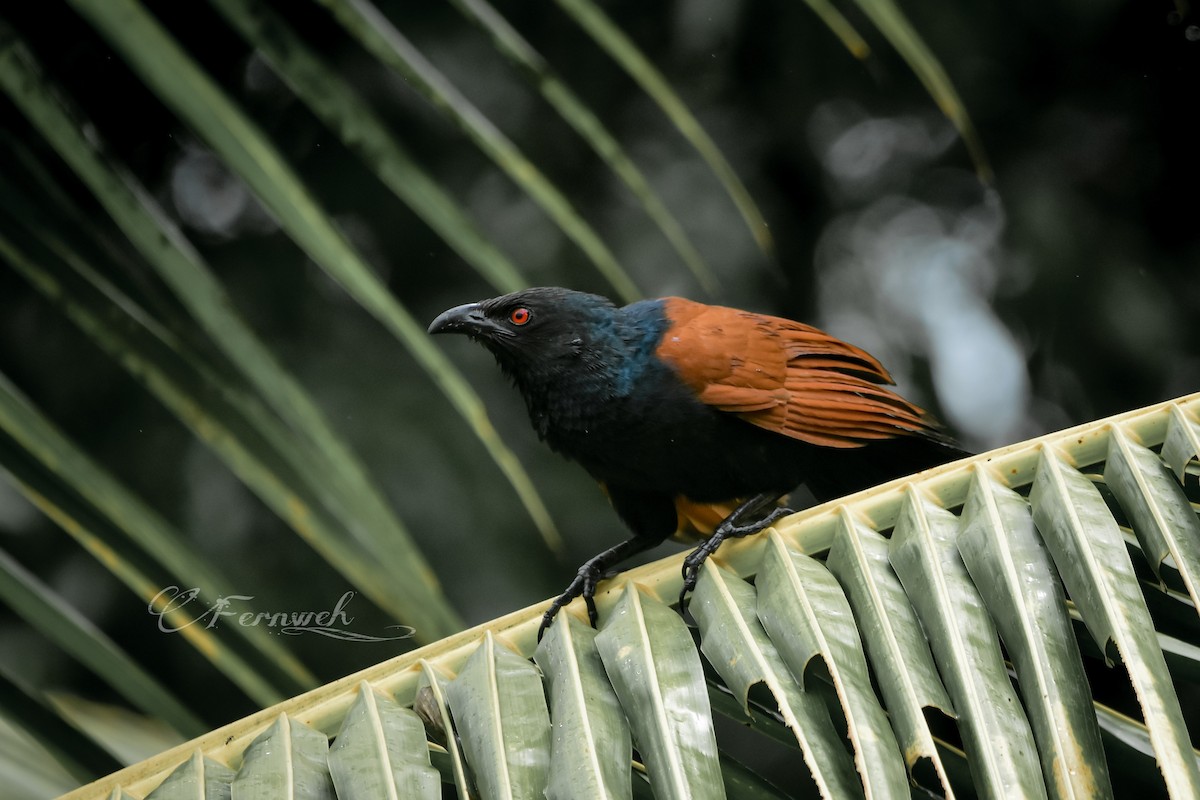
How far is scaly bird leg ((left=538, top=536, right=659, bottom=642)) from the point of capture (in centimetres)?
126

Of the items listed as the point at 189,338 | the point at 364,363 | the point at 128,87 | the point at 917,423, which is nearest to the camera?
the point at 189,338

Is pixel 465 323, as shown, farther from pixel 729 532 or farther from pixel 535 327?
pixel 729 532

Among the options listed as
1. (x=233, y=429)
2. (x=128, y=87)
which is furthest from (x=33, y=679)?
(x=128, y=87)

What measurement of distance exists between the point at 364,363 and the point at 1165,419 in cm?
165

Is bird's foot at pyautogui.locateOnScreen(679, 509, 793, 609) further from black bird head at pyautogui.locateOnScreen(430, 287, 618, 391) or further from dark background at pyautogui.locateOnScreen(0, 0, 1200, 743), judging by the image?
dark background at pyautogui.locateOnScreen(0, 0, 1200, 743)

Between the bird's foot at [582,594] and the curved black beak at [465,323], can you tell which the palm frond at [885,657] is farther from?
the curved black beak at [465,323]

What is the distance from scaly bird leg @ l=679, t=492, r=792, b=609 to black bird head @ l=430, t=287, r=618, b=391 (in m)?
0.43

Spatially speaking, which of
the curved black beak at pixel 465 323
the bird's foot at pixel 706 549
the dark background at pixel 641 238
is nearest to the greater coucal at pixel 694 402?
the curved black beak at pixel 465 323

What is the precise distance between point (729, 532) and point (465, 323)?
2.34 ft

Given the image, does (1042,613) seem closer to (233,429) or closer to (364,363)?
(233,429)

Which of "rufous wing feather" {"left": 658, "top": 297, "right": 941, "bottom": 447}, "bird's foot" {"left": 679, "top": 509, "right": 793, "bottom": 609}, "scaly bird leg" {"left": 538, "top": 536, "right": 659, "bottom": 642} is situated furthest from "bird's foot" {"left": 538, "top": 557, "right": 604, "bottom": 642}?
"rufous wing feather" {"left": 658, "top": 297, "right": 941, "bottom": 447}

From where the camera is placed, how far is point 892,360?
121 inches

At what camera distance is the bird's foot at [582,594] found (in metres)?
1.23

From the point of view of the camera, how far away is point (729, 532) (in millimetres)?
1458
